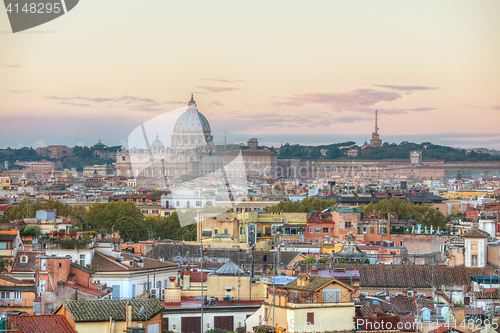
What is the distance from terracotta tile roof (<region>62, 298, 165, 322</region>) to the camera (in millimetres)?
7320

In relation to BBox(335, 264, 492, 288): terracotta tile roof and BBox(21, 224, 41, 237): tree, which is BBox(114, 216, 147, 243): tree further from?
BBox(335, 264, 492, 288): terracotta tile roof

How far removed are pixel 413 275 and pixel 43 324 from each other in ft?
18.9

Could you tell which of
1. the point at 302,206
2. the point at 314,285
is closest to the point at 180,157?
the point at 302,206

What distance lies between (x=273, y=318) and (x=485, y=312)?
234 centimetres

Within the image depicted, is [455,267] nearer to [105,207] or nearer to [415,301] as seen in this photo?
[415,301]

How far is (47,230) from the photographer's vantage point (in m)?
15.6

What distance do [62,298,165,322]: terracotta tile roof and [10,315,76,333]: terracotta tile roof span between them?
0.08 metres

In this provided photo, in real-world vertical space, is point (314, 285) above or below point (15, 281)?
above

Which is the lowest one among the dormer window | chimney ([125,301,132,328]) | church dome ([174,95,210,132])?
the dormer window

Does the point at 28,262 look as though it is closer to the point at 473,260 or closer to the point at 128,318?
the point at 128,318

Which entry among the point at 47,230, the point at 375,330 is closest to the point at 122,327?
the point at 375,330

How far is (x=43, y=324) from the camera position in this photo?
7277 millimetres

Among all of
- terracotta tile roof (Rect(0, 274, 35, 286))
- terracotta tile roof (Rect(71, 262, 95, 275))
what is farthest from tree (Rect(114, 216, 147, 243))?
terracotta tile roof (Rect(0, 274, 35, 286))

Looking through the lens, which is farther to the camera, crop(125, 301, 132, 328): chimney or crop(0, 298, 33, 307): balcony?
crop(0, 298, 33, 307): balcony
